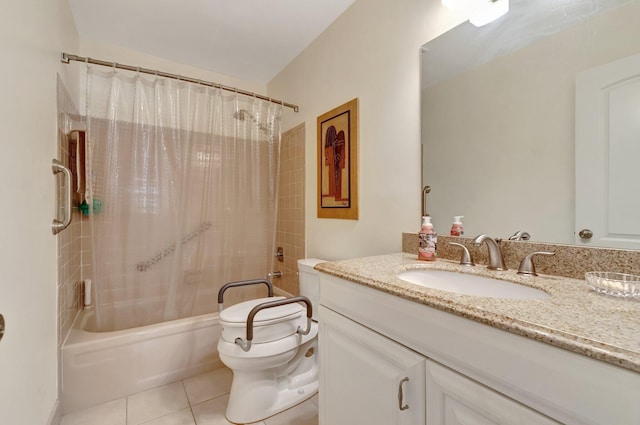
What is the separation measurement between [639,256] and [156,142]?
2.27m

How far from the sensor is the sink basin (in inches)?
32.5

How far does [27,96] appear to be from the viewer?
1.00 meters

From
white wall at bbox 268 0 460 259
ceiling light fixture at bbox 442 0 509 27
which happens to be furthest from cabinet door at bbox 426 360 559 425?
ceiling light fixture at bbox 442 0 509 27

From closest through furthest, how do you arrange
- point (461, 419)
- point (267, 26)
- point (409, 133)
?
1. point (461, 419)
2. point (409, 133)
3. point (267, 26)

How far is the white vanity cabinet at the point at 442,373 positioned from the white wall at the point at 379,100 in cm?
62

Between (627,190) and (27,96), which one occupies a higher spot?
(27,96)

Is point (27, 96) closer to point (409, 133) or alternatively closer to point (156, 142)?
point (156, 142)

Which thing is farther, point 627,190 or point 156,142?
point 156,142

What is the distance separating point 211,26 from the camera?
6.17 feet

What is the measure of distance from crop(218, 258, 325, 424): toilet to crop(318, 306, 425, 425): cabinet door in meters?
0.41

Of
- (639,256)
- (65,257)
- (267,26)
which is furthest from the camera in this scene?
(267,26)

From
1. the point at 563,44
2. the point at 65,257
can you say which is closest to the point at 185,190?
the point at 65,257

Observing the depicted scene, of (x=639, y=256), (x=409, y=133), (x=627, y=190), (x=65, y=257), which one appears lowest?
(x=65, y=257)

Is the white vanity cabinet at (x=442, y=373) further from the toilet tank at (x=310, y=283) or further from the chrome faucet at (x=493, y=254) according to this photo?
the toilet tank at (x=310, y=283)
